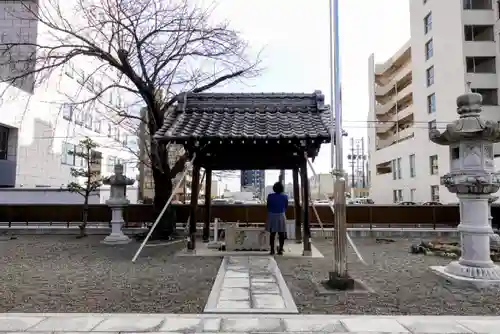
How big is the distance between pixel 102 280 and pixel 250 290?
2856 mm

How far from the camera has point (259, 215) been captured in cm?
1583

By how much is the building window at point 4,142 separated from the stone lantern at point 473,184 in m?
25.7

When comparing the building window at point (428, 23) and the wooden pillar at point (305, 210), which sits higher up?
the building window at point (428, 23)

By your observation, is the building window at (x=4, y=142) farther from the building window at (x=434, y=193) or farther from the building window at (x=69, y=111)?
the building window at (x=434, y=193)

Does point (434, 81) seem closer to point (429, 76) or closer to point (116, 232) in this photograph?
point (429, 76)

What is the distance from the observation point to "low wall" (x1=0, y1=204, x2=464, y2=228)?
15694mm

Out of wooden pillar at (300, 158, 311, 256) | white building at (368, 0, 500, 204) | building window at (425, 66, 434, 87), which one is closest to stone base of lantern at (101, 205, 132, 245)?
wooden pillar at (300, 158, 311, 256)

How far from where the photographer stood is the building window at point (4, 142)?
79.8 ft

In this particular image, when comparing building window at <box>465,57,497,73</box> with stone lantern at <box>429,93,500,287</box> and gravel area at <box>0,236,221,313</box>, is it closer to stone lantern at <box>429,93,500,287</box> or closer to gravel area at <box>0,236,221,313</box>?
stone lantern at <box>429,93,500,287</box>

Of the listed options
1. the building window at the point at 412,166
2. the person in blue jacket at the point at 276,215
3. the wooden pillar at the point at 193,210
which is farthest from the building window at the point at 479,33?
the wooden pillar at the point at 193,210

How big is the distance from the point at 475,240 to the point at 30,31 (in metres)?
26.0

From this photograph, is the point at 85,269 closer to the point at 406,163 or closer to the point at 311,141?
the point at 311,141

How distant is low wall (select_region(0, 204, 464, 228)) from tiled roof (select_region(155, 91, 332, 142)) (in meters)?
5.65

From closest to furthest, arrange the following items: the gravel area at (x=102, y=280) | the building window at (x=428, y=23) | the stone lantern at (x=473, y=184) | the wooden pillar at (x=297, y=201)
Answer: the gravel area at (x=102, y=280) → the stone lantern at (x=473, y=184) → the wooden pillar at (x=297, y=201) → the building window at (x=428, y=23)
